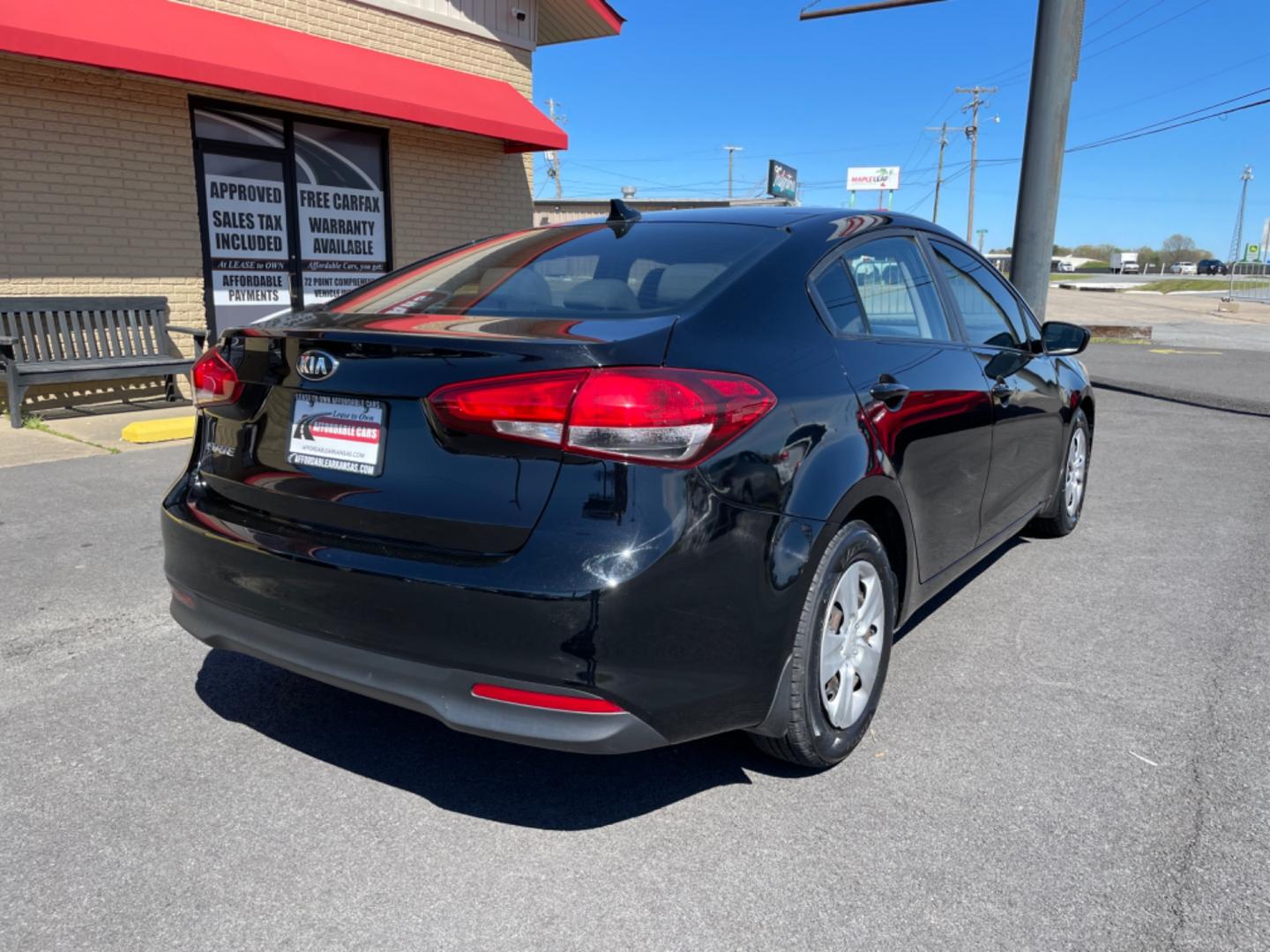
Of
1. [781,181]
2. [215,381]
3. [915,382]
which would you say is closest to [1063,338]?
[915,382]

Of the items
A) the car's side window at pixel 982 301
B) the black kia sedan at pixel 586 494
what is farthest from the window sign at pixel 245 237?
the black kia sedan at pixel 586 494

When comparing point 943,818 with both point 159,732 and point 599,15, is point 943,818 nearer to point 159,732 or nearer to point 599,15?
point 159,732

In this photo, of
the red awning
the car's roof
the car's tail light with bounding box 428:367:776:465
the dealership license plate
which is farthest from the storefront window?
the car's tail light with bounding box 428:367:776:465

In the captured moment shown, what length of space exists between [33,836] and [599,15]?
1320 cm

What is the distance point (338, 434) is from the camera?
97.7 inches

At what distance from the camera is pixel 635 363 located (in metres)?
2.29

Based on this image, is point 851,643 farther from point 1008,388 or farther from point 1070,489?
point 1070,489

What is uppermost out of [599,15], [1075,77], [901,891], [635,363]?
[599,15]

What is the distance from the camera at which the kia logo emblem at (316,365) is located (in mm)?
2498

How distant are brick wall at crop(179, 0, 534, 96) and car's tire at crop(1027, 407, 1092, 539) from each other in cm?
887

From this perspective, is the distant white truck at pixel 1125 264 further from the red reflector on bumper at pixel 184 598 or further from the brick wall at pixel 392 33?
the red reflector on bumper at pixel 184 598

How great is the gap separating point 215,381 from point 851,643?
6.38ft

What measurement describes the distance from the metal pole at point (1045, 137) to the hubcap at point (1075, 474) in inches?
222

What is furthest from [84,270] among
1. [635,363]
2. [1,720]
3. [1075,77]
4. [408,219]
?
[1075,77]
